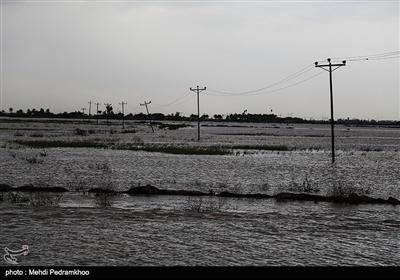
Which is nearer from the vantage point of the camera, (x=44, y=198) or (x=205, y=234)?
(x=205, y=234)

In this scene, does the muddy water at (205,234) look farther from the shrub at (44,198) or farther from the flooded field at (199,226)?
the shrub at (44,198)

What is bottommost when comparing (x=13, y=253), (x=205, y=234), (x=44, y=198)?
(x=205, y=234)

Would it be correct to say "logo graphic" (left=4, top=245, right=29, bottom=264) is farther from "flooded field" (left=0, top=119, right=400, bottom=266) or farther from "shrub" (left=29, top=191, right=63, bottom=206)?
"shrub" (left=29, top=191, right=63, bottom=206)

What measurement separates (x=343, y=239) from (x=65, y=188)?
39.7 feet

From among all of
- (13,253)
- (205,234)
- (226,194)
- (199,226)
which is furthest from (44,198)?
(205,234)

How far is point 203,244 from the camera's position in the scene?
1155 cm

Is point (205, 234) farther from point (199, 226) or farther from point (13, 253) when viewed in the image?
point (13, 253)

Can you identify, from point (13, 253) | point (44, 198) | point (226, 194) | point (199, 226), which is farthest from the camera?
point (226, 194)

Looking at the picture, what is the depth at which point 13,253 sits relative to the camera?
33.7 ft

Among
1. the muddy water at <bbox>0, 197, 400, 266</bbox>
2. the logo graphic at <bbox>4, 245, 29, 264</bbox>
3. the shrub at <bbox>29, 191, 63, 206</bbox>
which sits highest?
the shrub at <bbox>29, 191, 63, 206</bbox>

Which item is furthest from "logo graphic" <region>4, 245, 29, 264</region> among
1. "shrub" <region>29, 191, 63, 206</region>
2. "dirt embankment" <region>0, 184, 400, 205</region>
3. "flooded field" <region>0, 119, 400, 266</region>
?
"dirt embankment" <region>0, 184, 400, 205</region>

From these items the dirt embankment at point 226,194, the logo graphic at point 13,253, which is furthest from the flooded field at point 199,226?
the dirt embankment at point 226,194

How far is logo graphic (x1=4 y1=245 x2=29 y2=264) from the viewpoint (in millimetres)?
9735

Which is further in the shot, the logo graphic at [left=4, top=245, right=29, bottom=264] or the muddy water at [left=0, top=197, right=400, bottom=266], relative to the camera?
the muddy water at [left=0, top=197, right=400, bottom=266]
